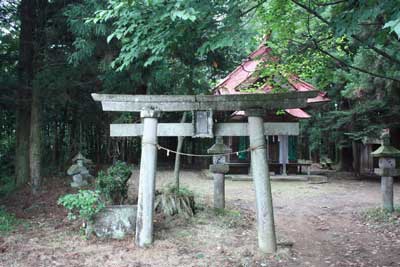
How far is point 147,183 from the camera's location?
6.28m

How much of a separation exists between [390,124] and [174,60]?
9032 millimetres

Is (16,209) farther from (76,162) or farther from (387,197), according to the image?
(387,197)

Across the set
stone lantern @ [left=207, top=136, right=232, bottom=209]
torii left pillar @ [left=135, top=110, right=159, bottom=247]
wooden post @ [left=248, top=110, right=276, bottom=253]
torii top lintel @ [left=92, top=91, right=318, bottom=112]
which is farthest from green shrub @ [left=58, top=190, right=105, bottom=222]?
stone lantern @ [left=207, top=136, right=232, bottom=209]

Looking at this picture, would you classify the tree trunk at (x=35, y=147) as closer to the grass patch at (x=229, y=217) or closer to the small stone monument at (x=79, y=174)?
the small stone monument at (x=79, y=174)

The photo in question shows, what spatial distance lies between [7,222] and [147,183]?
3729 millimetres

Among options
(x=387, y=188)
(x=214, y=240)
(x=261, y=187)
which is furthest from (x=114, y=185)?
(x=387, y=188)

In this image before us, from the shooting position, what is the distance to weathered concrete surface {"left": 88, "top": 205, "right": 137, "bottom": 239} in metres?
6.61

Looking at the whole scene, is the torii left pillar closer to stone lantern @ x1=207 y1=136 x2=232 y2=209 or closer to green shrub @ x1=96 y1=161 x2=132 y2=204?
green shrub @ x1=96 y1=161 x2=132 y2=204

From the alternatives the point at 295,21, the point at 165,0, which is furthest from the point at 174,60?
the point at 165,0

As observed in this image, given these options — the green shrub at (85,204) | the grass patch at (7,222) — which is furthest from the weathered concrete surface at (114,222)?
the grass patch at (7,222)

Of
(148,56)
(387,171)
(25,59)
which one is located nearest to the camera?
(148,56)

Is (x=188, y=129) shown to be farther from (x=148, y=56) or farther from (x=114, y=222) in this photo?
(x=148, y=56)

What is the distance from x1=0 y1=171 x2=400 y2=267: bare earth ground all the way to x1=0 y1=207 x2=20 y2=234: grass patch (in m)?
0.20

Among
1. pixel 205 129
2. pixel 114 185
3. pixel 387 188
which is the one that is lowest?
pixel 387 188
